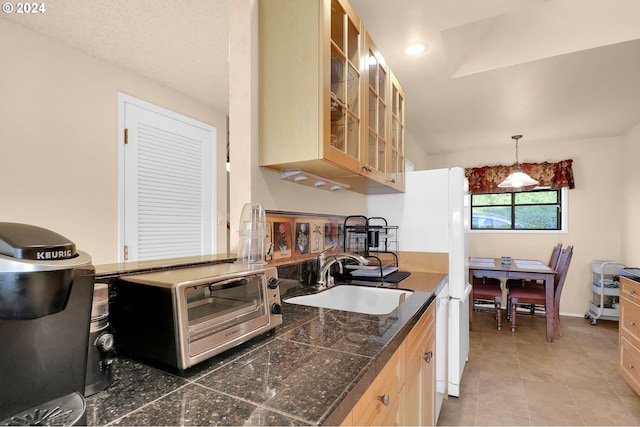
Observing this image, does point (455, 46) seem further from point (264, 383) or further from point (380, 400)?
point (264, 383)

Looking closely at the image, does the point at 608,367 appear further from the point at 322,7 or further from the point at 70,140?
the point at 70,140

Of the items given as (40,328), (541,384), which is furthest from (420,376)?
(541,384)

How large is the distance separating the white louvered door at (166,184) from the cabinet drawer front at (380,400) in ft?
6.87

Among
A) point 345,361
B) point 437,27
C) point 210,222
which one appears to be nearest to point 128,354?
point 345,361

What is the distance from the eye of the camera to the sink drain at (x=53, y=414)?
0.50 meters

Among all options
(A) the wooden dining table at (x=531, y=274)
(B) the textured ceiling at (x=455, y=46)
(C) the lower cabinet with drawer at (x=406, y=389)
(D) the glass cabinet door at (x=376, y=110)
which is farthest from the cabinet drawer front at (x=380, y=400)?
(A) the wooden dining table at (x=531, y=274)

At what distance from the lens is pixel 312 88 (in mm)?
1217

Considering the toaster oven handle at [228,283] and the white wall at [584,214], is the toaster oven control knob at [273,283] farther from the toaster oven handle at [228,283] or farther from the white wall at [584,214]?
the white wall at [584,214]

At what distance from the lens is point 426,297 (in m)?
1.45

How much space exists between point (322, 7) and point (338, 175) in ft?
2.31

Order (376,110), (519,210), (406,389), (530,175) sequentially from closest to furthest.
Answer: (406,389) < (376,110) < (530,175) < (519,210)

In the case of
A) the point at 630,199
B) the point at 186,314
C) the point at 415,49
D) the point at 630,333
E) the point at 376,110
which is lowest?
the point at 630,333

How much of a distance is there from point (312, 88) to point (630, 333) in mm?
2669

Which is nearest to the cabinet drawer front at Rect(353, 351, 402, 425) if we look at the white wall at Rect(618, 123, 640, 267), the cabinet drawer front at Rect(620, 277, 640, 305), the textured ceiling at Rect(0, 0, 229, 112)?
the textured ceiling at Rect(0, 0, 229, 112)
